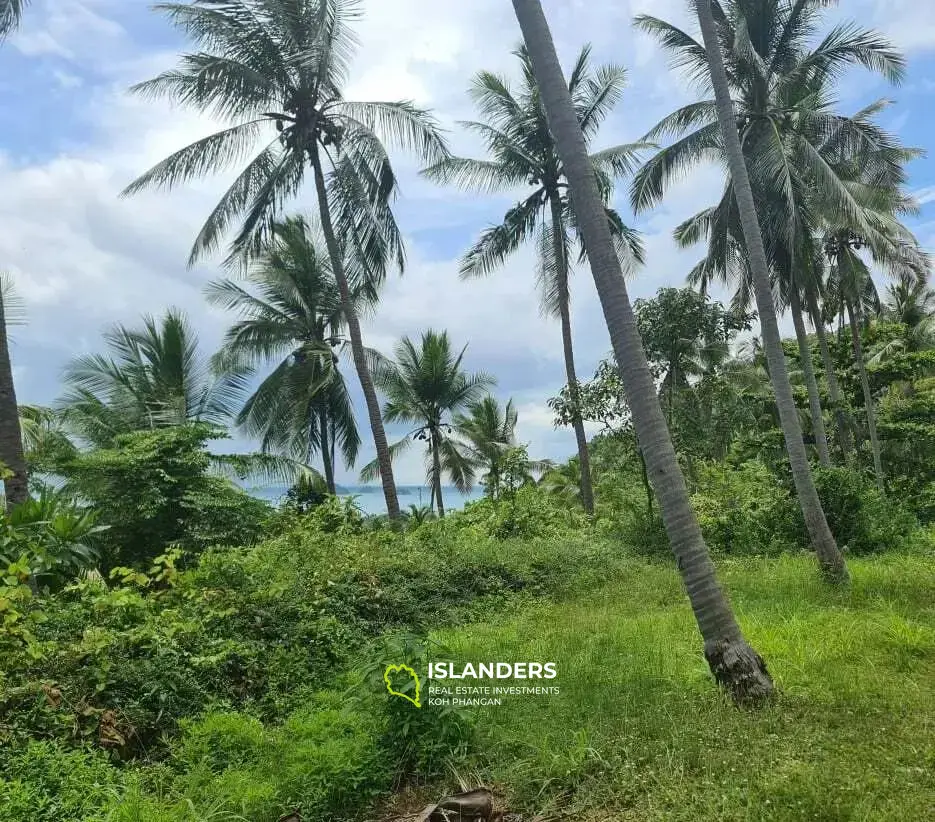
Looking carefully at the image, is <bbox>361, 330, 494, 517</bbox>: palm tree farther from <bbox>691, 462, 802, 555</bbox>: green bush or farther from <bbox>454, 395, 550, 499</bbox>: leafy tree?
<bbox>691, 462, 802, 555</bbox>: green bush

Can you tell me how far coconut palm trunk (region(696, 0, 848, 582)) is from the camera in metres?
7.32

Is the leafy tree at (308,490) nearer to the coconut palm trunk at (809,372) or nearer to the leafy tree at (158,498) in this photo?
the leafy tree at (158,498)

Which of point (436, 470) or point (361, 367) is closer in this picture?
point (361, 367)

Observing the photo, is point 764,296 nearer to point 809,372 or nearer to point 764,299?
point 764,299

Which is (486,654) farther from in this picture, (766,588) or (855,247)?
(855,247)

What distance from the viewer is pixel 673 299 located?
12688 millimetres

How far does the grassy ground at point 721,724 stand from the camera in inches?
113

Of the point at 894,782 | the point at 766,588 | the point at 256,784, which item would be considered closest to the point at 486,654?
the point at 256,784

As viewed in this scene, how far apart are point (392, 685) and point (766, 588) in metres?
5.50

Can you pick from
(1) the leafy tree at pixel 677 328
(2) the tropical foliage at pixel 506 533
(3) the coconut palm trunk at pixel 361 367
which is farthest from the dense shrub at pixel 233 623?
(1) the leafy tree at pixel 677 328

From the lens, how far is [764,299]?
292 inches

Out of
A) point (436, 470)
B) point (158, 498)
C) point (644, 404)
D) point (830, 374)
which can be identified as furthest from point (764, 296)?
point (436, 470)

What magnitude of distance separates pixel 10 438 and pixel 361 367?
6.52 metres

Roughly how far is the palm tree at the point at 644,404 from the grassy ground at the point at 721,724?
0.90 feet
